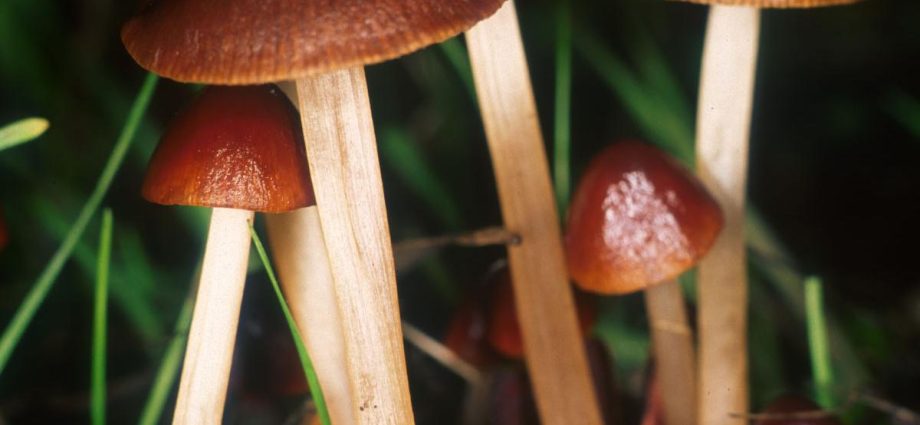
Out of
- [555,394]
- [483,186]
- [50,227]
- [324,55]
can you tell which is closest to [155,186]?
[324,55]

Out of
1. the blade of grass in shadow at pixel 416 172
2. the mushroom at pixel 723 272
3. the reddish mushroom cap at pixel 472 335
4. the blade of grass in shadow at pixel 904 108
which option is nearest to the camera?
the mushroom at pixel 723 272

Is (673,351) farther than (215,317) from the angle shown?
Yes

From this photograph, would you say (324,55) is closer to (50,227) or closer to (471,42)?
(471,42)

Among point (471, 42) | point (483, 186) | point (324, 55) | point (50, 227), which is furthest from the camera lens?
point (483, 186)

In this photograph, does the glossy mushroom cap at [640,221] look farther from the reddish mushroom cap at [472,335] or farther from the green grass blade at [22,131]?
the green grass blade at [22,131]

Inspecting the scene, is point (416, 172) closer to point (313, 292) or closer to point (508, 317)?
point (508, 317)

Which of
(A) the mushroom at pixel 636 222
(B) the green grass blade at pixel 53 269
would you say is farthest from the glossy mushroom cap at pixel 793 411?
(B) the green grass blade at pixel 53 269

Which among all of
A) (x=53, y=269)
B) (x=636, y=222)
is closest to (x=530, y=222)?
(x=636, y=222)
